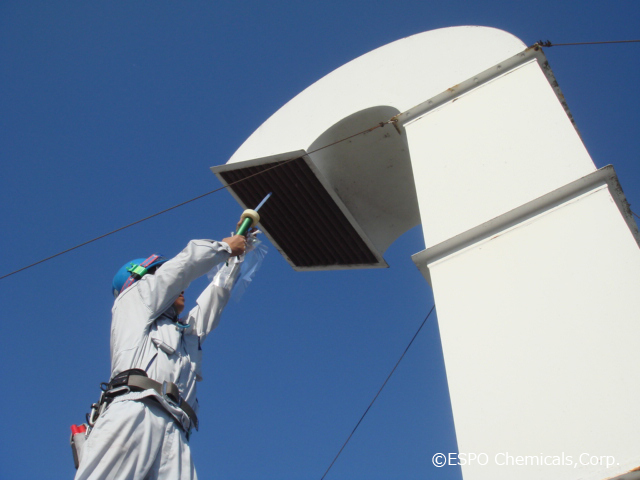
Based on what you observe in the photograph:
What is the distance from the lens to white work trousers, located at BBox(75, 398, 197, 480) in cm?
259

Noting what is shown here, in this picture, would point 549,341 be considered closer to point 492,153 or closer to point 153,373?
point 492,153

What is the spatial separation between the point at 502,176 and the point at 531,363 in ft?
3.50

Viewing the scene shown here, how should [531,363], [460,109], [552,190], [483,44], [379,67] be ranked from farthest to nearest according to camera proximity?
[379,67] → [483,44] → [460,109] → [552,190] → [531,363]

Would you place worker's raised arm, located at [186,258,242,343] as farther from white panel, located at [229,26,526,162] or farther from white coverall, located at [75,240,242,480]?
white panel, located at [229,26,526,162]

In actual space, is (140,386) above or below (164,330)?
below

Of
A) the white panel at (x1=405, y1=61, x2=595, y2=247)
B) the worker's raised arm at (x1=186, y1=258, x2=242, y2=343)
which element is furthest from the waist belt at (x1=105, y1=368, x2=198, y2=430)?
the white panel at (x1=405, y1=61, x2=595, y2=247)

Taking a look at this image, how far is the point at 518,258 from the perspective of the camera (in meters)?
Answer: 2.71

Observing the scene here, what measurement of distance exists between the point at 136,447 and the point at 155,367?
1.55 ft

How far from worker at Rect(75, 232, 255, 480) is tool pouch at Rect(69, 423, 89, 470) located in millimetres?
111

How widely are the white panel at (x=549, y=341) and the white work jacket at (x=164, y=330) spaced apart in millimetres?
1320

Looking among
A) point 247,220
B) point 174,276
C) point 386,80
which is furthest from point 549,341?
point 386,80

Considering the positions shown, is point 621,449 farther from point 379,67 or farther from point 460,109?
point 379,67

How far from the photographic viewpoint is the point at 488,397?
7.82 feet

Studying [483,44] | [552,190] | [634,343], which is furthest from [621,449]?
[483,44]
